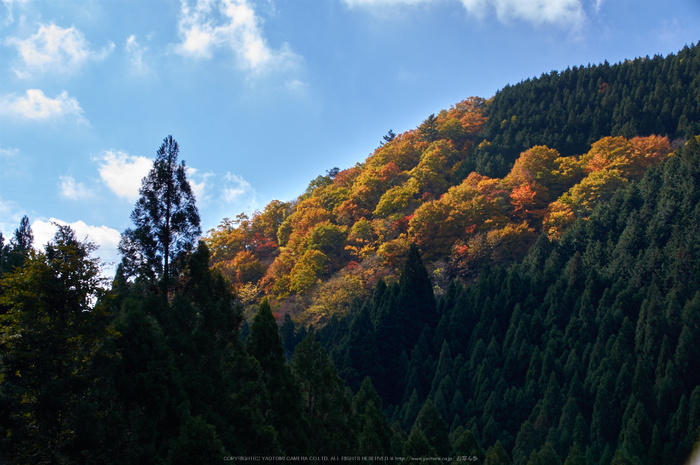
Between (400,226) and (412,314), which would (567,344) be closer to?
(412,314)

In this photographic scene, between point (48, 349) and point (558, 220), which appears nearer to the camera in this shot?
point (48, 349)

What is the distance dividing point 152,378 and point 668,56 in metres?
67.2

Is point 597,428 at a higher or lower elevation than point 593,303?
lower

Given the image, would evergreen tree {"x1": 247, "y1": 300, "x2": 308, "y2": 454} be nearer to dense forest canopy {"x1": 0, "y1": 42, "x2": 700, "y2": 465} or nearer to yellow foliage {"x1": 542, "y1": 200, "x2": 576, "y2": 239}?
dense forest canopy {"x1": 0, "y1": 42, "x2": 700, "y2": 465}

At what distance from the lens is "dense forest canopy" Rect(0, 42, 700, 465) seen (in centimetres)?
1079

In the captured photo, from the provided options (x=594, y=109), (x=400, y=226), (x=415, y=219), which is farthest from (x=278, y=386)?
(x=594, y=109)

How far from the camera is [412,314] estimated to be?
31.2 meters

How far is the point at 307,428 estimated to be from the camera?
579 inches

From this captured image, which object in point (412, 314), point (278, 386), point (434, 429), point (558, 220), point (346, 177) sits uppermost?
point (346, 177)

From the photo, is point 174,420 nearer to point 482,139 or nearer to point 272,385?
point 272,385

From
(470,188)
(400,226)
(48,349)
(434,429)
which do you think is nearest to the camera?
(48,349)

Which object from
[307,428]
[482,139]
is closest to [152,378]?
[307,428]

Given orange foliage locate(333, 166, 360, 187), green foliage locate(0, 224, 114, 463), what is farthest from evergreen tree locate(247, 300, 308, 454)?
orange foliage locate(333, 166, 360, 187)

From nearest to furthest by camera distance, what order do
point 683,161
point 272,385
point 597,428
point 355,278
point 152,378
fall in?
point 152,378, point 272,385, point 597,428, point 683,161, point 355,278
